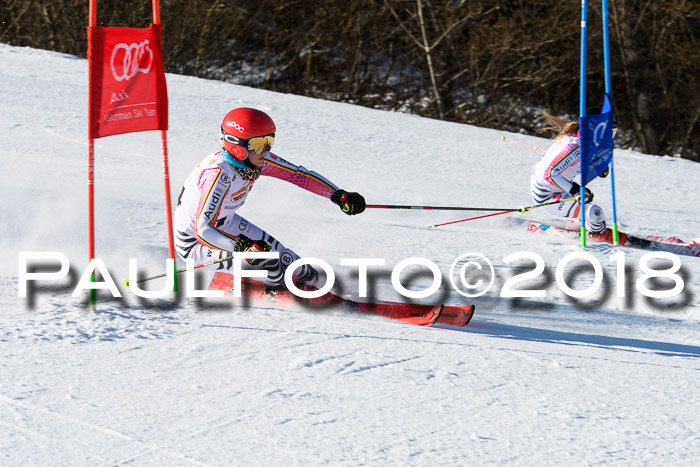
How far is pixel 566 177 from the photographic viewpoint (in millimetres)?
7523

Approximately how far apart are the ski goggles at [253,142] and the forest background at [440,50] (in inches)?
470

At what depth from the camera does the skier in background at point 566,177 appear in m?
7.27

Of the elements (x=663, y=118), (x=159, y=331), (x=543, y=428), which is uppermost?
(x=663, y=118)

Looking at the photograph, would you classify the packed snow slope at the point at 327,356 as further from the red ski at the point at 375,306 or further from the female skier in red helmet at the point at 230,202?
the female skier in red helmet at the point at 230,202

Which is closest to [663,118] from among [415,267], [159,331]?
[415,267]

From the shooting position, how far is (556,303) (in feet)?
18.7

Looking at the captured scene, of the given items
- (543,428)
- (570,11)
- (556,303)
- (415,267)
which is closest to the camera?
(543,428)

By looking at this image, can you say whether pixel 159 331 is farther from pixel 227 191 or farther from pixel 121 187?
pixel 121 187

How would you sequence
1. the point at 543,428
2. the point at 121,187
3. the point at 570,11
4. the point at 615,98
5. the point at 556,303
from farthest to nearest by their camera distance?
the point at 615,98 → the point at 570,11 → the point at 121,187 → the point at 556,303 → the point at 543,428

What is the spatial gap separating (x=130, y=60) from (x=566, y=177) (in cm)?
441

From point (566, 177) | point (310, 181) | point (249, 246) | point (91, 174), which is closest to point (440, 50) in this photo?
point (566, 177)

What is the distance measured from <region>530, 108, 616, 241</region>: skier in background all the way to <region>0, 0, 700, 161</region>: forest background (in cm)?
929

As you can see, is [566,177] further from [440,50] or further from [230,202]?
[440,50]

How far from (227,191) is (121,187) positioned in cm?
318
